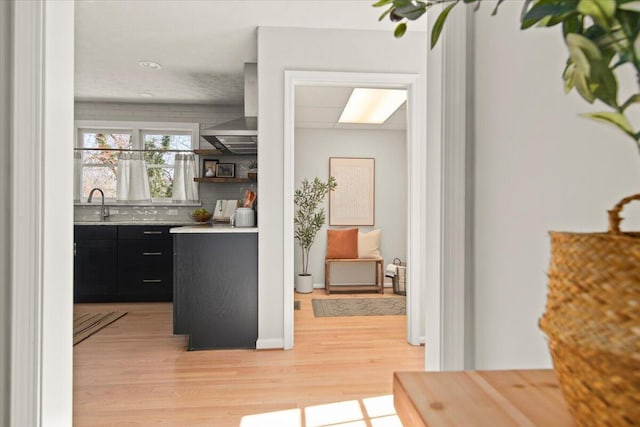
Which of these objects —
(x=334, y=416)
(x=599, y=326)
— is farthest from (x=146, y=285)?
(x=599, y=326)

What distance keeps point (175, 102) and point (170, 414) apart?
430 centimetres

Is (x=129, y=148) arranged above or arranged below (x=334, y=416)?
above

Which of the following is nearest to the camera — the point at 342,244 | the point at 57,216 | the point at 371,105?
the point at 57,216

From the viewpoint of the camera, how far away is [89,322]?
3912mm

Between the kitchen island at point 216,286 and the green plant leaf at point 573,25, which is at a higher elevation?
the green plant leaf at point 573,25

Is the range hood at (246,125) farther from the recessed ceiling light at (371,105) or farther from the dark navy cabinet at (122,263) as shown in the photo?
the dark navy cabinet at (122,263)

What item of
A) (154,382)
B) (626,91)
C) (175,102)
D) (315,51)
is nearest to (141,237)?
(175,102)

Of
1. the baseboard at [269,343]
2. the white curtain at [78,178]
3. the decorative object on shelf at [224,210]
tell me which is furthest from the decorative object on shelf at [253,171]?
the baseboard at [269,343]

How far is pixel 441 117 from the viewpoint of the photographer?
125 centimetres

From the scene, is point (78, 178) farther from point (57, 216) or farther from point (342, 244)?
point (57, 216)

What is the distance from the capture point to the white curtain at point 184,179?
5.31m

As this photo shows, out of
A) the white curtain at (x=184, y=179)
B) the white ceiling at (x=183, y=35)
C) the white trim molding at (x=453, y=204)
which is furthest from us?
the white curtain at (x=184, y=179)

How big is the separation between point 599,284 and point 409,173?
3150mm

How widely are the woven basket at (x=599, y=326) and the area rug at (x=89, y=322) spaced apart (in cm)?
375
